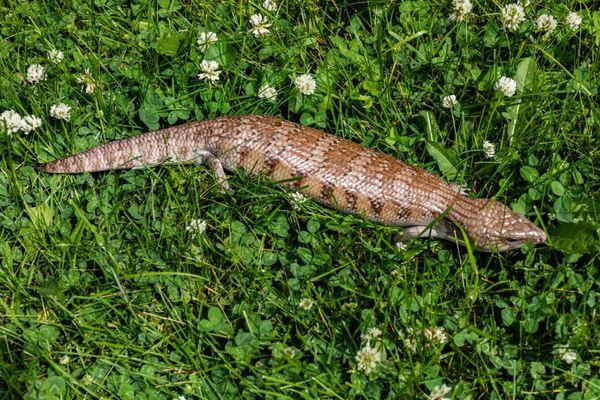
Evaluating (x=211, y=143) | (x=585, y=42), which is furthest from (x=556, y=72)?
(x=211, y=143)

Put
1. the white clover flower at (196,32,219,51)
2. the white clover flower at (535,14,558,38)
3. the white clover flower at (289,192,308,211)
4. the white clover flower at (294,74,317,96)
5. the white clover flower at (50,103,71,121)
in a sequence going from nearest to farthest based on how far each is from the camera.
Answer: the white clover flower at (289,192,308,211)
the white clover flower at (50,103,71,121)
the white clover flower at (294,74,317,96)
the white clover flower at (196,32,219,51)
the white clover flower at (535,14,558,38)

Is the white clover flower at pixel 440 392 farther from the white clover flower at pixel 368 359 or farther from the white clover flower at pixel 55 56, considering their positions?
the white clover flower at pixel 55 56

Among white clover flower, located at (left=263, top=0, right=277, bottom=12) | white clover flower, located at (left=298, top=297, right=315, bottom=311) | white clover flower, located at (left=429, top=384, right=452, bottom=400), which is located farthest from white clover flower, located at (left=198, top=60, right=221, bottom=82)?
white clover flower, located at (left=429, top=384, right=452, bottom=400)

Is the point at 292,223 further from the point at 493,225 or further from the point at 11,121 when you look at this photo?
the point at 11,121

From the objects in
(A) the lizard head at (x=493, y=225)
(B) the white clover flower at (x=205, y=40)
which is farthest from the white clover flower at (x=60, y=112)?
(A) the lizard head at (x=493, y=225)

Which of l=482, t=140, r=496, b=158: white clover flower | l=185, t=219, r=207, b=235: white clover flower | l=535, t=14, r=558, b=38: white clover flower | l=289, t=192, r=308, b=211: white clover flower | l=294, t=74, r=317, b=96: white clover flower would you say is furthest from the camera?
l=535, t=14, r=558, b=38: white clover flower

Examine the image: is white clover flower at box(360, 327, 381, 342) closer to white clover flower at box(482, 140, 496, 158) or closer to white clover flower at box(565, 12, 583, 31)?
white clover flower at box(482, 140, 496, 158)
